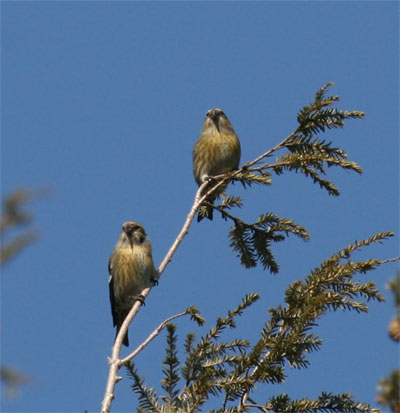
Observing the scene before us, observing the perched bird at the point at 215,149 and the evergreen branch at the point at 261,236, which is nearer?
the evergreen branch at the point at 261,236

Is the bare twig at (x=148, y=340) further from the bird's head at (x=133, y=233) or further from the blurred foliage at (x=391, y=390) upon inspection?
the bird's head at (x=133, y=233)

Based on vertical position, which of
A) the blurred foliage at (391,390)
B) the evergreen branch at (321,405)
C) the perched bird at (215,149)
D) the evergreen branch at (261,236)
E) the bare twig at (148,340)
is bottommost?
the blurred foliage at (391,390)

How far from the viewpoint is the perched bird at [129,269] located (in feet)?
25.7

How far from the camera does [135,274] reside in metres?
7.85

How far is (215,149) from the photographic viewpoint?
9.84 m

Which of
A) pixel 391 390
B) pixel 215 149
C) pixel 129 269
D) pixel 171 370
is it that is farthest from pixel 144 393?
pixel 215 149

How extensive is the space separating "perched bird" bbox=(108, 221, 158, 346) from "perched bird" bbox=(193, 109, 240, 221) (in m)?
1.77

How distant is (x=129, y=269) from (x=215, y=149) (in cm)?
250

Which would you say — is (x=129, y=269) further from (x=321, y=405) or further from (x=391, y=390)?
(x=391, y=390)

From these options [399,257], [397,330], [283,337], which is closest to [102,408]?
[283,337]

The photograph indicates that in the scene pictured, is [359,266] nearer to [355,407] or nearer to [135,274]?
[355,407]

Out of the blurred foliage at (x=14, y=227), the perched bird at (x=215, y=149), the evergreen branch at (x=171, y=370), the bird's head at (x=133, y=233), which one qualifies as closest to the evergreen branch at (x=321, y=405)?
the evergreen branch at (x=171, y=370)

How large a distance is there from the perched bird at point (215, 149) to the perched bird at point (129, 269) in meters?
1.77

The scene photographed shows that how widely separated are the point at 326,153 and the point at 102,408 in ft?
9.30
